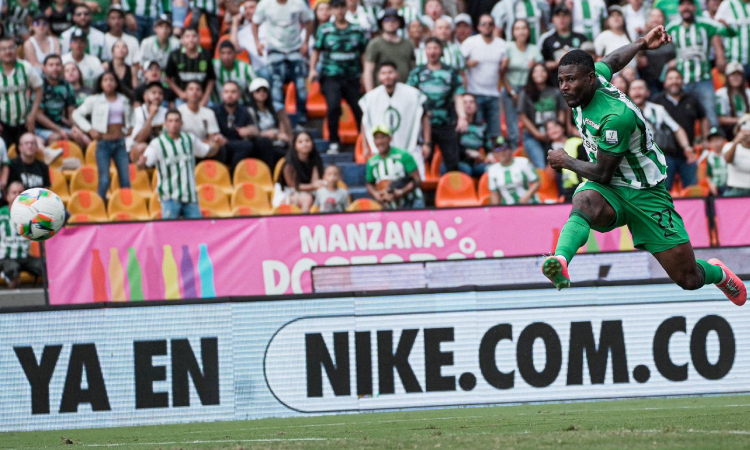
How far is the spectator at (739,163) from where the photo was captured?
14047 mm

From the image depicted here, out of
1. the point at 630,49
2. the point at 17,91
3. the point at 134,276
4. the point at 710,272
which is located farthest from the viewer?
the point at 17,91

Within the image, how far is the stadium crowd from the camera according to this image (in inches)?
554

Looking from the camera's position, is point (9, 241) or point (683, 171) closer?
point (9, 241)

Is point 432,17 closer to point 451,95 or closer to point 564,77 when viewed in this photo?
point 451,95

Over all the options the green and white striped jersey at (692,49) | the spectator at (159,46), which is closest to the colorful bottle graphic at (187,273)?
the spectator at (159,46)

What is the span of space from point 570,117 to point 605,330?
6.03m

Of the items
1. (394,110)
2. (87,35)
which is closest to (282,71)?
(394,110)

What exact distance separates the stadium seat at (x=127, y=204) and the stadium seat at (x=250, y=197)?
118cm

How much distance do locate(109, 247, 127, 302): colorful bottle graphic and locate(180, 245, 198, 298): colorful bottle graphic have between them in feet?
2.29

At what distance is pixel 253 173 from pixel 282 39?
7.16 feet

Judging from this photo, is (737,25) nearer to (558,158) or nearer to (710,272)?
(710,272)

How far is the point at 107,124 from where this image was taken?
14.7 meters

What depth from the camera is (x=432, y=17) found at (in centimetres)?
1658

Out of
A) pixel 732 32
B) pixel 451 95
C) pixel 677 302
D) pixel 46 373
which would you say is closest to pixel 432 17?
pixel 451 95
